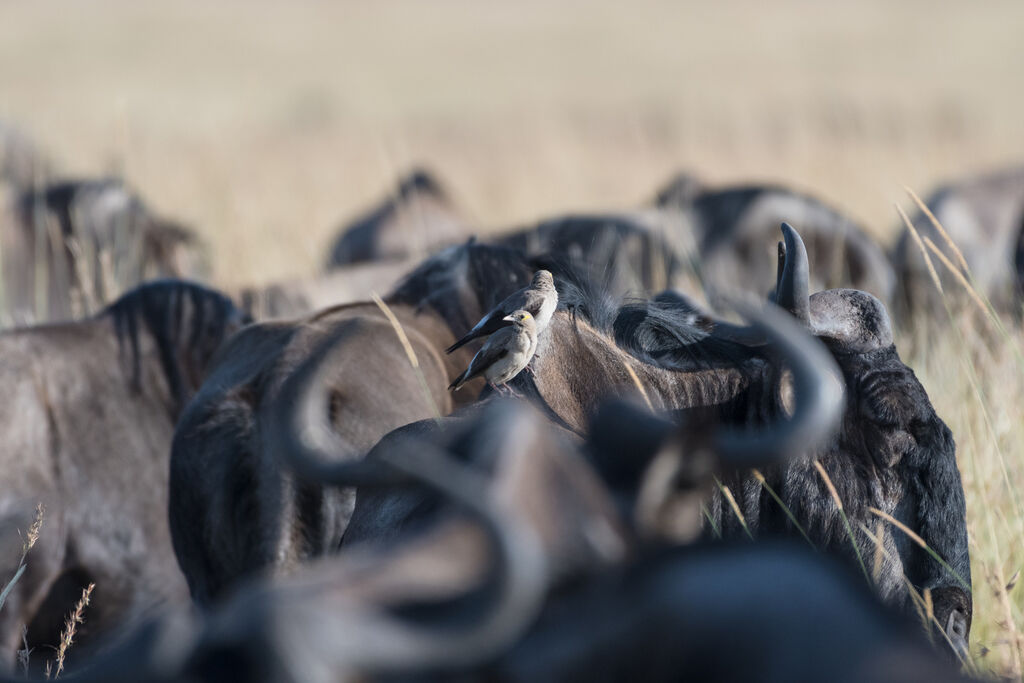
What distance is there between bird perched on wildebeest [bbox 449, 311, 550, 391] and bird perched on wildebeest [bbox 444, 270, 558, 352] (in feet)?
0.07

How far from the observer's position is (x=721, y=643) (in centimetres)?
134

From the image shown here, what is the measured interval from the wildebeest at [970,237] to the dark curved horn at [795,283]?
168 inches

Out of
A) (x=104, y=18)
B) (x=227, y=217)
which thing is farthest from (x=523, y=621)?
(x=104, y=18)

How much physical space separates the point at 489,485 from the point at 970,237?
8068mm

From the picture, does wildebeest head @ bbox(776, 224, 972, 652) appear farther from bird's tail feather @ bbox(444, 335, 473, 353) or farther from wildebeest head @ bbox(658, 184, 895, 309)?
wildebeest head @ bbox(658, 184, 895, 309)

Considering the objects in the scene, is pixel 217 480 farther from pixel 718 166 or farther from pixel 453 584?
pixel 718 166

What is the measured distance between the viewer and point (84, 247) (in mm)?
5613

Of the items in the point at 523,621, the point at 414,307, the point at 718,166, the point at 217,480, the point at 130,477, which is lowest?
the point at 718,166

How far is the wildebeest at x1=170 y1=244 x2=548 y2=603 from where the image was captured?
2.60 meters

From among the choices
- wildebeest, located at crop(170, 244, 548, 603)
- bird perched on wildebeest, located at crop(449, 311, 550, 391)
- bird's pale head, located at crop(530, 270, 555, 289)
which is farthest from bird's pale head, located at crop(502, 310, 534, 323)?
wildebeest, located at crop(170, 244, 548, 603)

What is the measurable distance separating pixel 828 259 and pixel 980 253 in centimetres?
192

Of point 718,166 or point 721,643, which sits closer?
point 721,643

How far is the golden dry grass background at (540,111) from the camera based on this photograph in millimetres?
7812

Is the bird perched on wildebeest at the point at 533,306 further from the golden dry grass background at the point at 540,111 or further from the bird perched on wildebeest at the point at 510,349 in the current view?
the golden dry grass background at the point at 540,111
